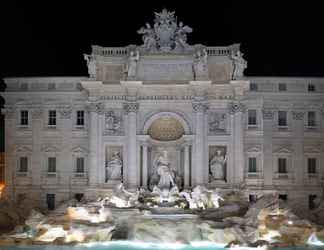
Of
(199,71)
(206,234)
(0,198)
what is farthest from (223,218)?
(0,198)

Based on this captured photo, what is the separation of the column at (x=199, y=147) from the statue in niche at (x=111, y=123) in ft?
18.4

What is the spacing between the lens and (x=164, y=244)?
112 ft

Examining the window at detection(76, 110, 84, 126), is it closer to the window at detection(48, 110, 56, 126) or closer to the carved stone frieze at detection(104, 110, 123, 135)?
the window at detection(48, 110, 56, 126)

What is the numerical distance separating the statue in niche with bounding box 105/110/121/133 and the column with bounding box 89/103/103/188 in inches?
25.9

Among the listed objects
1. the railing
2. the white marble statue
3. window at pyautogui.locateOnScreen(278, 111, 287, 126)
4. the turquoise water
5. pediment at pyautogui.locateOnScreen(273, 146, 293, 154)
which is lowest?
the turquoise water

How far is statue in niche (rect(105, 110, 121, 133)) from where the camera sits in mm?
43594

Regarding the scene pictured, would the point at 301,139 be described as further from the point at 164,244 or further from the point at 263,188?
the point at 164,244

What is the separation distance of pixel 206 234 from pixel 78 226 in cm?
722

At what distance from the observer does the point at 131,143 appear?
43.0 metres

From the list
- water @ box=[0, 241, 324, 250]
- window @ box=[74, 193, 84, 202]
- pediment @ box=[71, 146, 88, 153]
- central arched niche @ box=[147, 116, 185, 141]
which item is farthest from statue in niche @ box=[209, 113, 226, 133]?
water @ box=[0, 241, 324, 250]

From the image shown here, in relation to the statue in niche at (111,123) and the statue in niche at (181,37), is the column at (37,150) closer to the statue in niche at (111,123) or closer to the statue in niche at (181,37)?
the statue in niche at (111,123)

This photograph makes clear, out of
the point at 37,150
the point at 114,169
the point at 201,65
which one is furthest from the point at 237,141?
the point at 37,150

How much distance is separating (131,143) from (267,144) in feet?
33.5

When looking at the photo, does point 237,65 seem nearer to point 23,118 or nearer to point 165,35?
point 165,35
